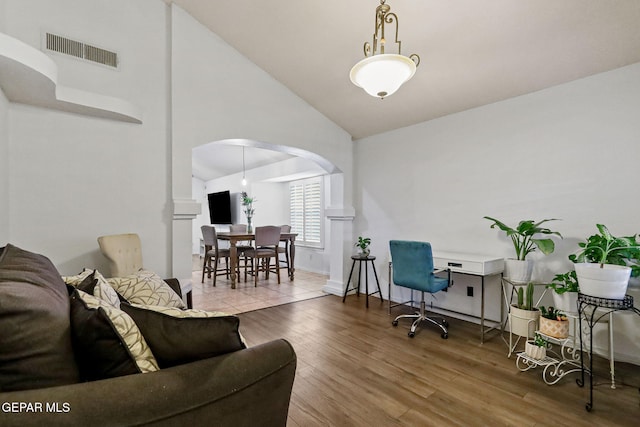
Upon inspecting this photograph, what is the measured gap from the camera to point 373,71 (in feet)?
5.90

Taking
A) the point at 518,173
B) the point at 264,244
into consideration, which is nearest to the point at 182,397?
the point at 518,173

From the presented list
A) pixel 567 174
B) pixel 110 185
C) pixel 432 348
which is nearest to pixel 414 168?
pixel 567 174

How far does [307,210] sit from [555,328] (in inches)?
196

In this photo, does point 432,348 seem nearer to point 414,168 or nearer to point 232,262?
point 414,168

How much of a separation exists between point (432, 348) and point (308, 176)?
4358 mm

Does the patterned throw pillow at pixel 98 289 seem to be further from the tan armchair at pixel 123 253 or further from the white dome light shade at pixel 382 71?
the white dome light shade at pixel 382 71

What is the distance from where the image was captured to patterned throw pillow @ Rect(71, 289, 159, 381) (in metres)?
0.90

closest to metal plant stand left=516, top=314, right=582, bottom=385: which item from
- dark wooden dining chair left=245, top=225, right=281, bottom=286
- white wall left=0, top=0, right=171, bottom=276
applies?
white wall left=0, top=0, right=171, bottom=276

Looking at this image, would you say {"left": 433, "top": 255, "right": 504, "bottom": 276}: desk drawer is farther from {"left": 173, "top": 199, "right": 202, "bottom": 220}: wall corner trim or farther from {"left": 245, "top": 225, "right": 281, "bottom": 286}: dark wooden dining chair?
{"left": 245, "top": 225, "right": 281, "bottom": 286}: dark wooden dining chair

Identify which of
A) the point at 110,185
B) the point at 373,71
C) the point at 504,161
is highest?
the point at 373,71

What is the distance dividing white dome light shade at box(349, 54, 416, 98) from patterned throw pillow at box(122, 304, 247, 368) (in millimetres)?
1570

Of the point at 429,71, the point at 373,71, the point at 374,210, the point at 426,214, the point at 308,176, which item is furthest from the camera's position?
the point at 308,176

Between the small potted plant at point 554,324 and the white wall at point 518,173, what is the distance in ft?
2.13

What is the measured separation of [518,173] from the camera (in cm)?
296
